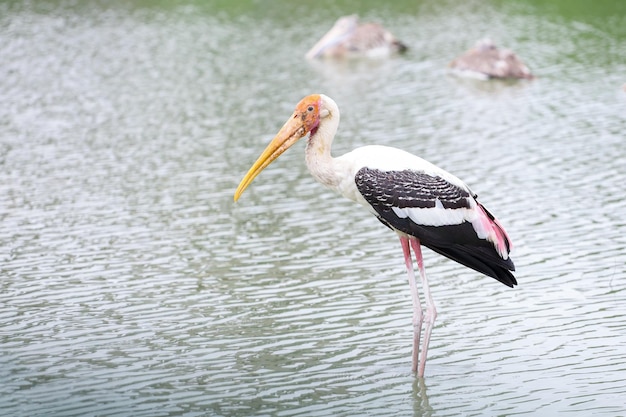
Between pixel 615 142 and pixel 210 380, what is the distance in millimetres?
9300

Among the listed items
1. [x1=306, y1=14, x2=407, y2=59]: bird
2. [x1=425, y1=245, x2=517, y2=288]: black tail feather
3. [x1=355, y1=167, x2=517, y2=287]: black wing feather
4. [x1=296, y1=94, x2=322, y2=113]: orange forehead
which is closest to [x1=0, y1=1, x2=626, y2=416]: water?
[x1=425, y1=245, x2=517, y2=288]: black tail feather

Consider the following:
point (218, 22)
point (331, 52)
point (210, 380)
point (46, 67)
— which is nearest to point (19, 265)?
point (210, 380)

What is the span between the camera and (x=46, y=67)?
22703 millimetres

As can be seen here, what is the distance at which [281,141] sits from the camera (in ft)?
27.9

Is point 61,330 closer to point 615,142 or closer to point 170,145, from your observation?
point 170,145

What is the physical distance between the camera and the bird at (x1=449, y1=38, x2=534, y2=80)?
829 inches

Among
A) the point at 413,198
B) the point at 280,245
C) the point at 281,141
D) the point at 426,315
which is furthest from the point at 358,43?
the point at 413,198

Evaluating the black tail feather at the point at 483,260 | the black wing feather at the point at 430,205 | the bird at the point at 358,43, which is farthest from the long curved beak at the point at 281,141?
the bird at the point at 358,43

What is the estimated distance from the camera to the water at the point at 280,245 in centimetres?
815

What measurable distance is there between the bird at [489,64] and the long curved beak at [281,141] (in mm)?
13223

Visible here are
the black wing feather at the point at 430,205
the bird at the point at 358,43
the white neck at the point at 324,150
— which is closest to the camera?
the black wing feather at the point at 430,205

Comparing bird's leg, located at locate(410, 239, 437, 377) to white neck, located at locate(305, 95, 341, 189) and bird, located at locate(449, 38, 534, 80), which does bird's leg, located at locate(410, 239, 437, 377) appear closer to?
white neck, located at locate(305, 95, 341, 189)

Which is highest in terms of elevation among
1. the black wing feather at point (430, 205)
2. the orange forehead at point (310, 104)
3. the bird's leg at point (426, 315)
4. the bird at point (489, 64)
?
the orange forehead at point (310, 104)

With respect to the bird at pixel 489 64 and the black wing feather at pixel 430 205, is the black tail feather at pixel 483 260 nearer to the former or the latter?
the black wing feather at pixel 430 205
